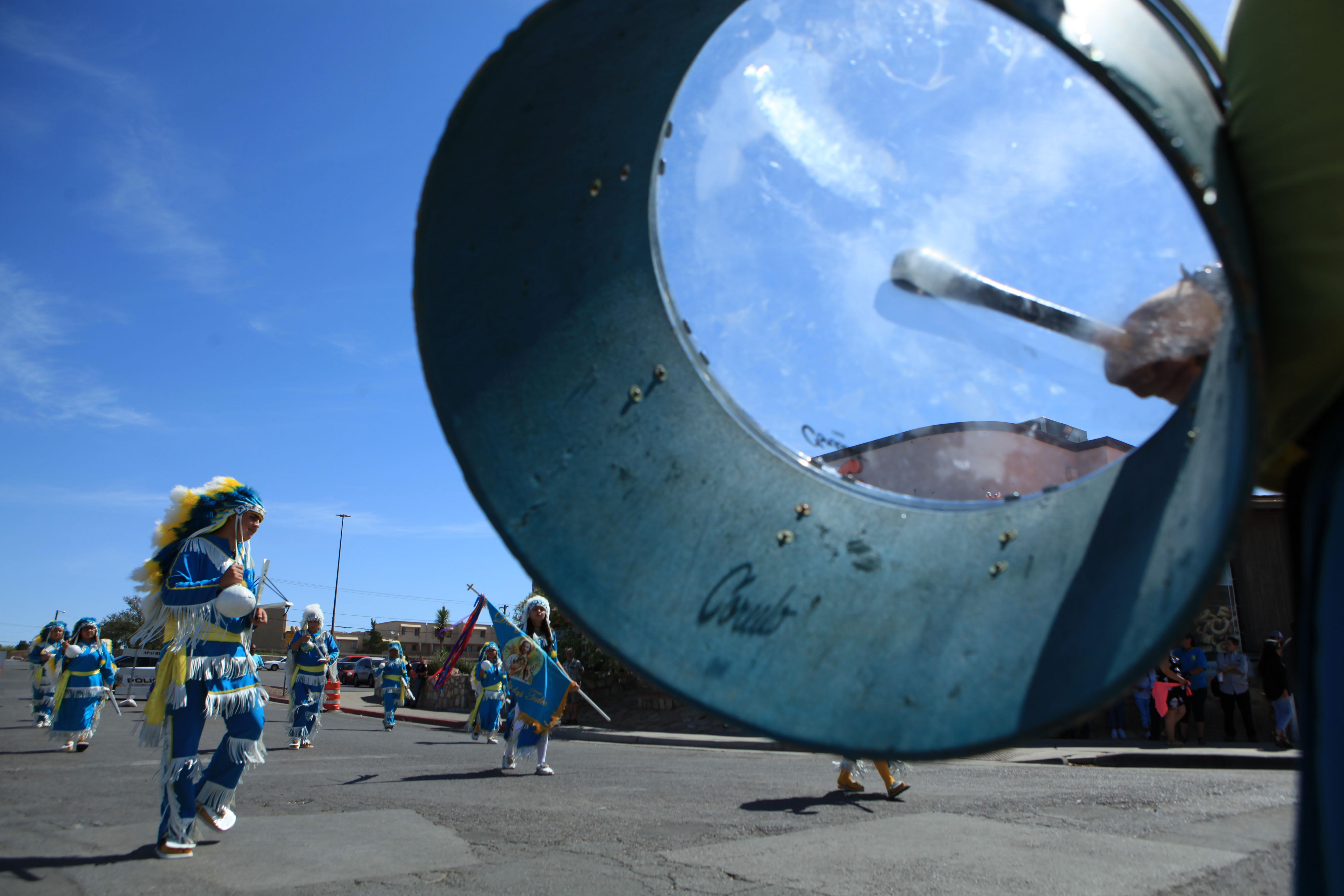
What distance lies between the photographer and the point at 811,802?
5.99 m

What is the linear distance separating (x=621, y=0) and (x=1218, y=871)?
14.9 ft

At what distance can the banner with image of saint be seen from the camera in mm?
8555

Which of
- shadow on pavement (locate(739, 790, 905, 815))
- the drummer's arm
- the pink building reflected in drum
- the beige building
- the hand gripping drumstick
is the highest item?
the hand gripping drumstick

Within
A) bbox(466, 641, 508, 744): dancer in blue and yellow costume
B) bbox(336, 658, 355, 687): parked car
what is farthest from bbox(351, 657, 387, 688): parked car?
bbox(466, 641, 508, 744): dancer in blue and yellow costume

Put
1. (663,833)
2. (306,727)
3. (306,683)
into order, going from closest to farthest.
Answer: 1. (663,833)
2. (306,727)
3. (306,683)

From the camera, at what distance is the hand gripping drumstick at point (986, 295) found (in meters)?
1.06

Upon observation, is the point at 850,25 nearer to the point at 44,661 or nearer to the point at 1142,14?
the point at 1142,14

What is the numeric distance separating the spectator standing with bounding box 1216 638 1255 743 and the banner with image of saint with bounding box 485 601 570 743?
8666mm

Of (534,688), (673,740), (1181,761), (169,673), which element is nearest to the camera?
(169,673)

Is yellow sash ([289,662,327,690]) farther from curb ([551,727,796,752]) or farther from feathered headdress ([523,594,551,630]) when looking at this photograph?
curb ([551,727,796,752])

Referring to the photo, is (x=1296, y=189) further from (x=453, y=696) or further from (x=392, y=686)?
(x=453, y=696)

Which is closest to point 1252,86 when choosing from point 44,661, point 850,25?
point 850,25
